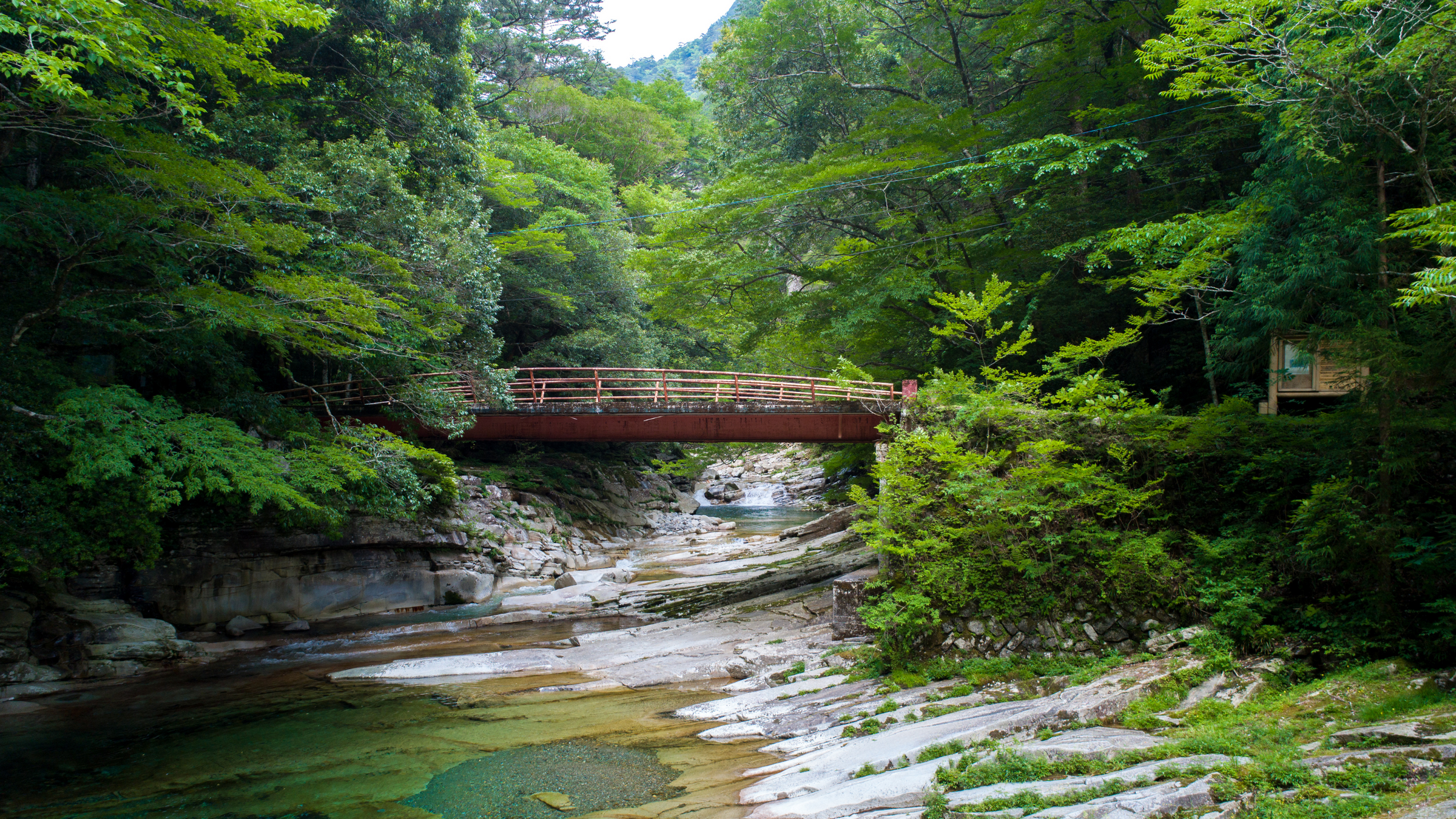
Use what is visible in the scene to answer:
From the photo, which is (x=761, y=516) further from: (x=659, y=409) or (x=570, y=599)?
(x=570, y=599)

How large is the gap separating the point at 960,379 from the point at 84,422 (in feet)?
43.1

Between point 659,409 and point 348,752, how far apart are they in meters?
10.3

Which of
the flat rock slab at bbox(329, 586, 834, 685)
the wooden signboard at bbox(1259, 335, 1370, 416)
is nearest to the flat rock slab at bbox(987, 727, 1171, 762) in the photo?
the flat rock slab at bbox(329, 586, 834, 685)

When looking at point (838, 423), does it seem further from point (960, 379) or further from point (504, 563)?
point (504, 563)

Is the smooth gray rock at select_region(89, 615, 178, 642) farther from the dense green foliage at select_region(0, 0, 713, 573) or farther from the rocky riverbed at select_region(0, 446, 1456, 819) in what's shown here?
the dense green foliage at select_region(0, 0, 713, 573)

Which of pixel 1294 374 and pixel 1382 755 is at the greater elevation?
pixel 1294 374

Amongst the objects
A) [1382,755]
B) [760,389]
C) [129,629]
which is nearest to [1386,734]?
[1382,755]

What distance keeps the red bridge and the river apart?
682 cm

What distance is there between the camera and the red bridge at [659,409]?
55.1 ft

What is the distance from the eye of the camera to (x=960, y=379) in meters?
11.7

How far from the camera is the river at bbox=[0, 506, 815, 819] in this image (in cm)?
723

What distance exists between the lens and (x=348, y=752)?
8.76 meters

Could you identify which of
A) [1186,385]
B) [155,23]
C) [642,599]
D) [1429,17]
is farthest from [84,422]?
[1186,385]

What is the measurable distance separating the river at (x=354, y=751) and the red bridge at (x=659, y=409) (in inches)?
269
